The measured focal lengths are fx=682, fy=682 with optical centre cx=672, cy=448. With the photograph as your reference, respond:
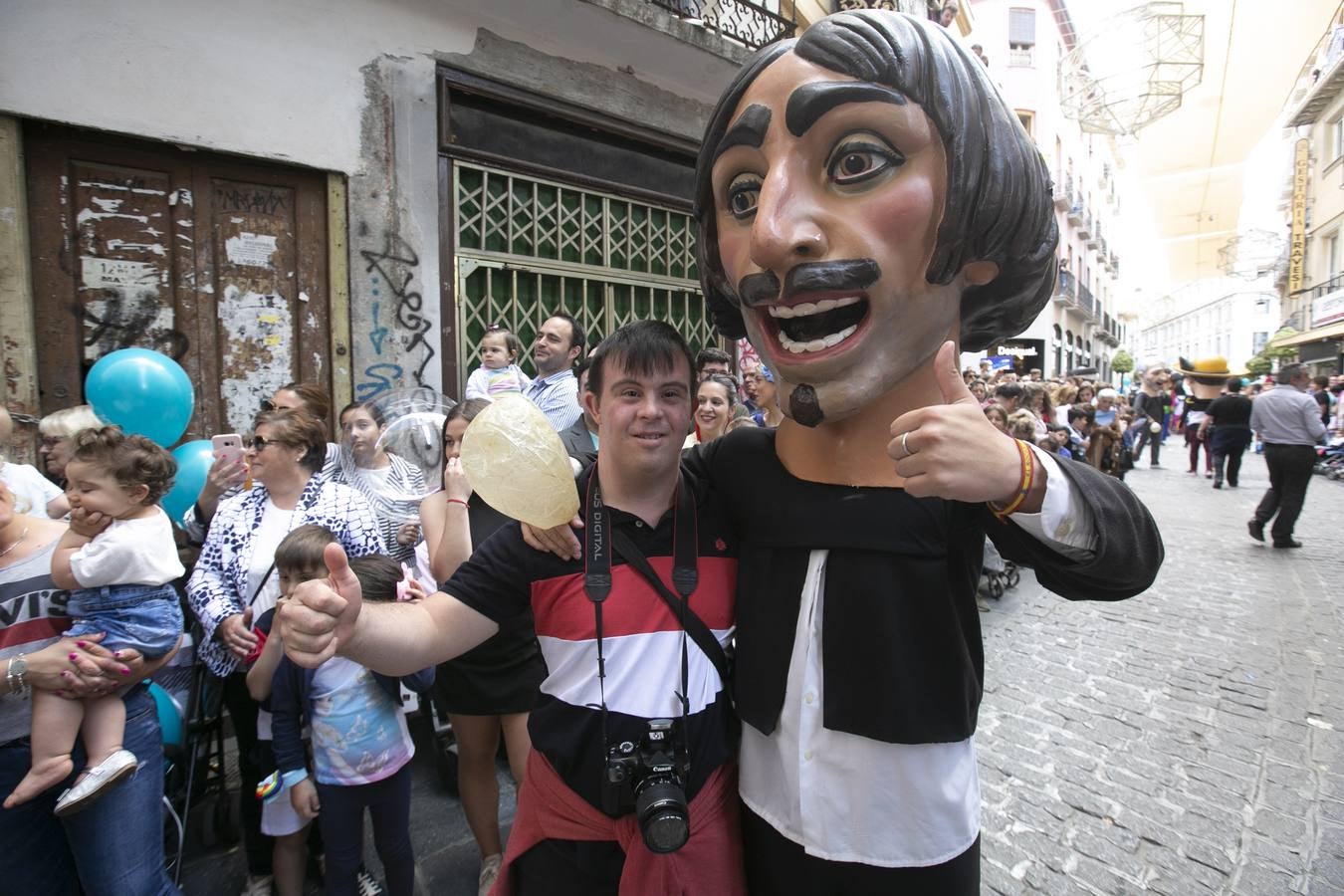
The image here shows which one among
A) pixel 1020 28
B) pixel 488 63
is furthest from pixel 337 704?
pixel 1020 28

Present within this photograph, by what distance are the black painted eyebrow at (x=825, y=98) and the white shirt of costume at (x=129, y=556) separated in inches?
87.9

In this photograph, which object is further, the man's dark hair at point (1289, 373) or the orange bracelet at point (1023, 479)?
the man's dark hair at point (1289, 373)

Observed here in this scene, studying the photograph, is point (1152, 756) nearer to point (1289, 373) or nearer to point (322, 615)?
point (322, 615)

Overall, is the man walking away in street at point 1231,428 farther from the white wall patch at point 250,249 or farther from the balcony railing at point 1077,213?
the balcony railing at point 1077,213

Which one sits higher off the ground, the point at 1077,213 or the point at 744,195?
the point at 1077,213

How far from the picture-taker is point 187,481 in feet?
11.4

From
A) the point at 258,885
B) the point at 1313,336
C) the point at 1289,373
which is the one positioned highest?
the point at 1313,336

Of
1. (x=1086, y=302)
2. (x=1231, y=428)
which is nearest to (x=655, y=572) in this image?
(x=1231, y=428)

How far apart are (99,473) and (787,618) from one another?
212 centimetres

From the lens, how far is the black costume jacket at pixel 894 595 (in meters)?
1.22

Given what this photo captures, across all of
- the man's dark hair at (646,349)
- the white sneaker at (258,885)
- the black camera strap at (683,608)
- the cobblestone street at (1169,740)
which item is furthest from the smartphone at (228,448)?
the cobblestone street at (1169,740)

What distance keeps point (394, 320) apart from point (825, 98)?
4705 mm

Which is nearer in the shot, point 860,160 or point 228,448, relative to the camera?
point 860,160

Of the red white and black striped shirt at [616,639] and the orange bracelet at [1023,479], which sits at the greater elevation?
the orange bracelet at [1023,479]
